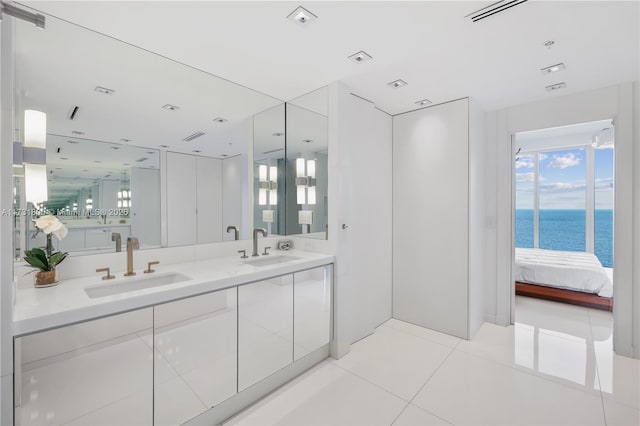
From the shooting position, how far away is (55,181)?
1.65 m

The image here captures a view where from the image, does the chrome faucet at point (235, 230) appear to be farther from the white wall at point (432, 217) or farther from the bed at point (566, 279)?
the bed at point (566, 279)

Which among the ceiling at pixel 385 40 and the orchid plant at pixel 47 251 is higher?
the ceiling at pixel 385 40

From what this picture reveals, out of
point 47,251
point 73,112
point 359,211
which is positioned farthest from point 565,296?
point 73,112

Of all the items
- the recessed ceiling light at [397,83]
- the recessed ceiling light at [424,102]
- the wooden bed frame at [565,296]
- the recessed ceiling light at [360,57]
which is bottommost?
the wooden bed frame at [565,296]

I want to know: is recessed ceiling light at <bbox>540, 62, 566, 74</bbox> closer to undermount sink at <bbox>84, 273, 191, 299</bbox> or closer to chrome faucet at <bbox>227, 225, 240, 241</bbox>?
chrome faucet at <bbox>227, 225, 240, 241</bbox>

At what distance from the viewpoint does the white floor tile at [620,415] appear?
1783 mm

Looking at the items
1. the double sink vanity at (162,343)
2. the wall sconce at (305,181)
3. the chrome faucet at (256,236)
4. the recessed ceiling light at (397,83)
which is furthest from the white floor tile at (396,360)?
the recessed ceiling light at (397,83)

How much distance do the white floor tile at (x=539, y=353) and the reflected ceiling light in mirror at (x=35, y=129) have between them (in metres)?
3.71

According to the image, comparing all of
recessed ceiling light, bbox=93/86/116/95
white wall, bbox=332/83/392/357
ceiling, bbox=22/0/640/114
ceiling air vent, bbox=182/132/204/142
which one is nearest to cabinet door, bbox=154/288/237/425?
white wall, bbox=332/83/392/357

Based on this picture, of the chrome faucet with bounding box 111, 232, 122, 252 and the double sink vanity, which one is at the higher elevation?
the chrome faucet with bounding box 111, 232, 122, 252

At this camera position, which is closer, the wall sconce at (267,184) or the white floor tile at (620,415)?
the white floor tile at (620,415)

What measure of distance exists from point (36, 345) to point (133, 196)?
3.51ft

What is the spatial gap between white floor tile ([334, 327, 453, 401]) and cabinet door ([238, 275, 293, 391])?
2.25 ft

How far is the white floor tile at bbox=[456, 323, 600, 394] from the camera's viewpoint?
2293 mm
